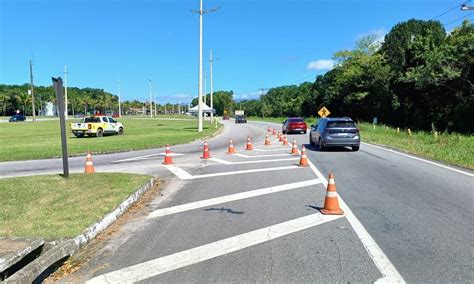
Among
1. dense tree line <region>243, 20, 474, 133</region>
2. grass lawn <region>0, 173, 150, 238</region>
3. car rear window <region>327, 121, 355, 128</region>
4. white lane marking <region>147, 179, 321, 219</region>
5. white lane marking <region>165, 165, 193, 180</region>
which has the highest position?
dense tree line <region>243, 20, 474, 133</region>

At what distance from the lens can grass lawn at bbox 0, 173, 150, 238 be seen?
662 cm

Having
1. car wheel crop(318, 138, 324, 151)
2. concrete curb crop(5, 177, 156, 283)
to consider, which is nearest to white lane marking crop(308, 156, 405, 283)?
concrete curb crop(5, 177, 156, 283)

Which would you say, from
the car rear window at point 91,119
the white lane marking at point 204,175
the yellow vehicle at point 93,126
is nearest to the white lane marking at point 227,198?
the white lane marking at point 204,175

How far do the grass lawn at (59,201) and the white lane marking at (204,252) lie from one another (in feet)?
5.15

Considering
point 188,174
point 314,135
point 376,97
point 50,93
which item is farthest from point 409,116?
point 50,93

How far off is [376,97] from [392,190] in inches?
2467

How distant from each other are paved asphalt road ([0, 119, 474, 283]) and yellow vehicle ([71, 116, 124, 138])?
25535mm

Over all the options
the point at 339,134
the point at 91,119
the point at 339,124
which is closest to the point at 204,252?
the point at 339,134

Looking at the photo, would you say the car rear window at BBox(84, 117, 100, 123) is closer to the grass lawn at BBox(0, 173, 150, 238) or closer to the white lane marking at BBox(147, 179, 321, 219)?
the grass lawn at BBox(0, 173, 150, 238)

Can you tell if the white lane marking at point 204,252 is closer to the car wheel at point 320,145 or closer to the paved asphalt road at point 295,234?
the paved asphalt road at point 295,234

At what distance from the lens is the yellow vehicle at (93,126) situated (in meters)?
35.5

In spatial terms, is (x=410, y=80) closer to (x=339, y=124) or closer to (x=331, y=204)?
(x=339, y=124)

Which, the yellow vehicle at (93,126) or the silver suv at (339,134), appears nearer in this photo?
the silver suv at (339,134)

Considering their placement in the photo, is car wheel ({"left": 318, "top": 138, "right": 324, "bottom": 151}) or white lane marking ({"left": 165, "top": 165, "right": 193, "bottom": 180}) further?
car wheel ({"left": 318, "top": 138, "right": 324, "bottom": 151})
